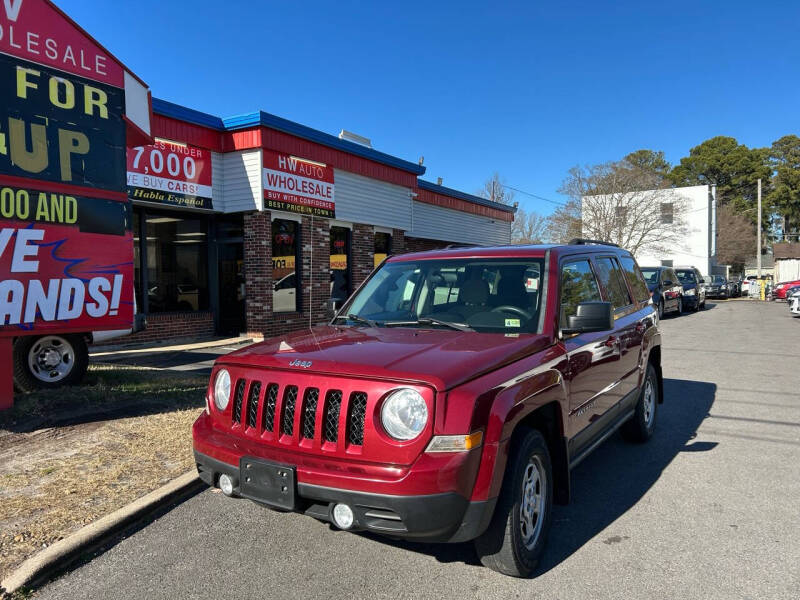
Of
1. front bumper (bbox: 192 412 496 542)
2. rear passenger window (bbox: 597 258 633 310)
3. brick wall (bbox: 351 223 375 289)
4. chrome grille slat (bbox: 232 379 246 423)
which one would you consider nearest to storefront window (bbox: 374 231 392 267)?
brick wall (bbox: 351 223 375 289)

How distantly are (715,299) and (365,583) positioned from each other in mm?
36554

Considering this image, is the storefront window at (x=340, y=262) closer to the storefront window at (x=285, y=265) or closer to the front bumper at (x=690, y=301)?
the storefront window at (x=285, y=265)

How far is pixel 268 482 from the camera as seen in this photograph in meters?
2.72

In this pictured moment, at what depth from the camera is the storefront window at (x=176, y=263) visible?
11273 mm

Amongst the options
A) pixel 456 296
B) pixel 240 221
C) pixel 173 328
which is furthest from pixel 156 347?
pixel 456 296

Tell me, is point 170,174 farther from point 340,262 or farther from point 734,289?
point 734,289

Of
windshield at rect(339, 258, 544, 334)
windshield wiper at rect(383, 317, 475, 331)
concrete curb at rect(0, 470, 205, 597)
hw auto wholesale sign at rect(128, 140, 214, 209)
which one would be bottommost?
concrete curb at rect(0, 470, 205, 597)

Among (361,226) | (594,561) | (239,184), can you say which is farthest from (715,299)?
(594,561)

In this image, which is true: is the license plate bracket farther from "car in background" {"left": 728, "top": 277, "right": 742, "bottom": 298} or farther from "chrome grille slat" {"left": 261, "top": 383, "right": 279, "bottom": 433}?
"car in background" {"left": 728, "top": 277, "right": 742, "bottom": 298}

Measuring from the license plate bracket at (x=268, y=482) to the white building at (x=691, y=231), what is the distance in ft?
143

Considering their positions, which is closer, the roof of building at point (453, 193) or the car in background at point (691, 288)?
the roof of building at point (453, 193)

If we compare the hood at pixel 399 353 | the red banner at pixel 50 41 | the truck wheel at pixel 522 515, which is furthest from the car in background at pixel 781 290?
the red banner at pixel 50 41

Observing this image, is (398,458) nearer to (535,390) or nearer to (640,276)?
(535,390)

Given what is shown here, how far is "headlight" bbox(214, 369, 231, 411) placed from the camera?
3.18 m
